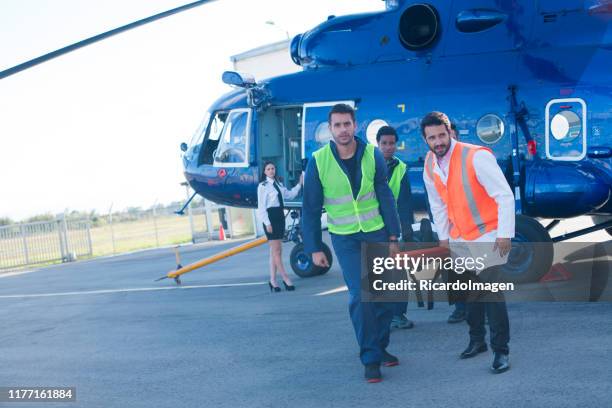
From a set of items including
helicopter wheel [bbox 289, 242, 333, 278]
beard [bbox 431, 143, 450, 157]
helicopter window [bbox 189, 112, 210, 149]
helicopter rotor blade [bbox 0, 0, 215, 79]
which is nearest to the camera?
beard [bbox 431, 143, 450, 157]

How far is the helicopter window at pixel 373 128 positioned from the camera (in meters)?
9.90

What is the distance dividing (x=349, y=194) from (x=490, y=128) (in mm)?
4130

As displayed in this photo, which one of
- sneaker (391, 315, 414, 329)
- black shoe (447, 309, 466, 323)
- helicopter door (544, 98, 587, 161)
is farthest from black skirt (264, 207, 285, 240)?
helicopter door (544, 98, 587, 161)

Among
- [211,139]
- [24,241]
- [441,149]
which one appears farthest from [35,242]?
[441,149]

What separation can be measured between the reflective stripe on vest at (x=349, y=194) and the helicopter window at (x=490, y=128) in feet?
12.8

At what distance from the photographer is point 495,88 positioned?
914 centimetres

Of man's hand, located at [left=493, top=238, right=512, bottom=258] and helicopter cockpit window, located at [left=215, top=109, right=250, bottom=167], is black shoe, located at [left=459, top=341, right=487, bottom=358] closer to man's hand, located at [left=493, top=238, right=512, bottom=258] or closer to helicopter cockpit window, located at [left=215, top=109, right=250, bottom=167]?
man's hand, located at [left=493, top=238, right=512, bottom=258]

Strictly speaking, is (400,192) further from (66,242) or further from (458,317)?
(66,242)

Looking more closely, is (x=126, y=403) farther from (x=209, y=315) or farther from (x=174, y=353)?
(x=209, y=315)

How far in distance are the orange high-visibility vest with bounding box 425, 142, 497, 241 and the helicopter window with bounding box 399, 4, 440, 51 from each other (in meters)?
4.43

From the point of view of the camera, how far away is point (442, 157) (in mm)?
5461

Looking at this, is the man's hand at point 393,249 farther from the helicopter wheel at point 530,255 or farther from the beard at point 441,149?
the helicopter wheel at point 530,255

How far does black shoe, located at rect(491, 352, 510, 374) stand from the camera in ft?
17.2

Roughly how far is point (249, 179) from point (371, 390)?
6.82 m
